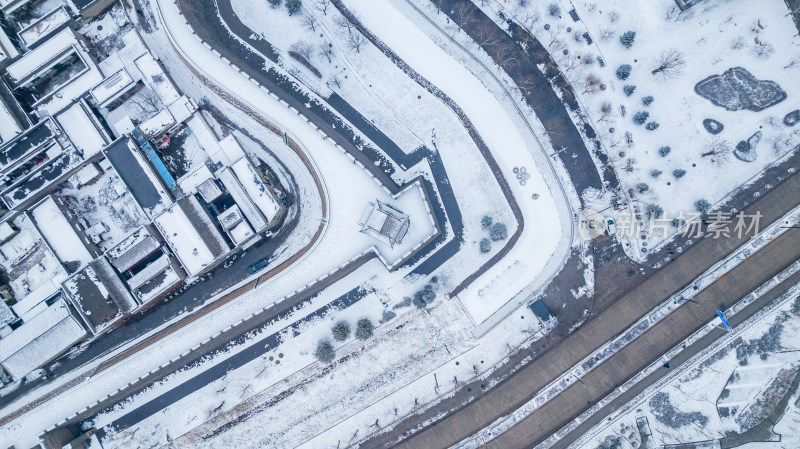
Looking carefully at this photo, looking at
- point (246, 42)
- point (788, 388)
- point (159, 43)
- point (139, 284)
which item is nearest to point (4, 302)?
point (139, 284)

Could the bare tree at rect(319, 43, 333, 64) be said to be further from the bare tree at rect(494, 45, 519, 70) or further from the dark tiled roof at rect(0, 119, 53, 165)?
the dark tiled roof at rect(0, 119, 53, 165)

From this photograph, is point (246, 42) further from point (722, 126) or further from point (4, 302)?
point (722, 126)

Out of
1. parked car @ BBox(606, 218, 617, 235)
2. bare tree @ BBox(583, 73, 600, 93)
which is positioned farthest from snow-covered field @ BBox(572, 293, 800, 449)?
bare tree @ BBox(583, 73, 600, 93)

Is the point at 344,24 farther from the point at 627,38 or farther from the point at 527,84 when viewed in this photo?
the point at 627,38

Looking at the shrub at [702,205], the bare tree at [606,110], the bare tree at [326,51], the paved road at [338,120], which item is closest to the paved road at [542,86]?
the bare tree at [606,110]

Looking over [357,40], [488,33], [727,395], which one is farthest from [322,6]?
[727,395]

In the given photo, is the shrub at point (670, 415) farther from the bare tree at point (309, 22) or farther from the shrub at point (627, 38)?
the bare tree at point (309, 22)

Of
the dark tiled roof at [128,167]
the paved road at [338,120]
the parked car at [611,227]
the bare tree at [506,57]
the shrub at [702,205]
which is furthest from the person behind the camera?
→ the bare tree at [506,57]
